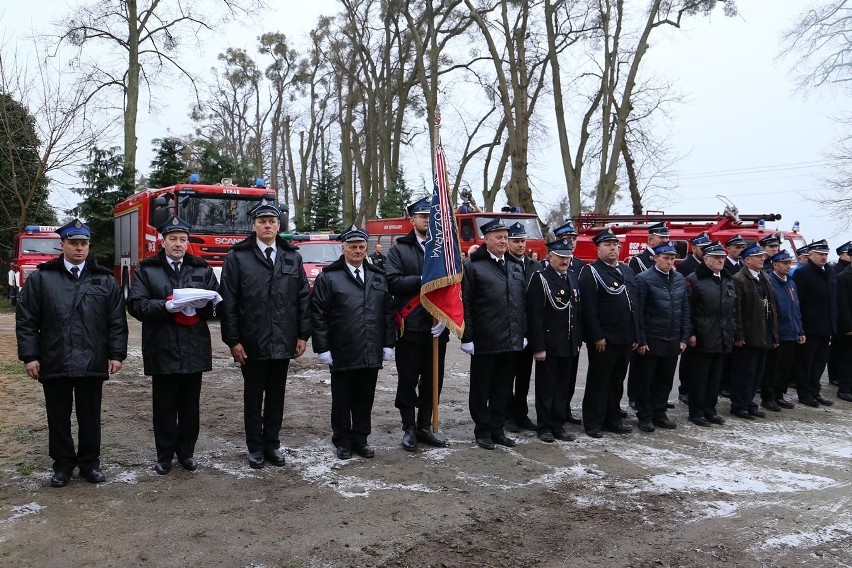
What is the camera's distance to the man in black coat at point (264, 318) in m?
5.62

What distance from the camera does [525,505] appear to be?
16.3 ft

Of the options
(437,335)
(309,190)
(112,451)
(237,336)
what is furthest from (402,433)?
(309,190)

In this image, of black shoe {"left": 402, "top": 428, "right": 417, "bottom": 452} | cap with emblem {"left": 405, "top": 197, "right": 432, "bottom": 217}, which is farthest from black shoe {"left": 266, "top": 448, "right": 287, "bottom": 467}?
cap with emblem {"left": 405, "top": 197, "right": 432, "bottom": 217}

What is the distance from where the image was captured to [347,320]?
5918 mm

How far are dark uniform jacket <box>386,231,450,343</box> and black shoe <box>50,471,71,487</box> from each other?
2.85m

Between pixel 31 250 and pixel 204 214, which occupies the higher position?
pixel 204 214

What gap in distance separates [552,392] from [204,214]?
1138 cm

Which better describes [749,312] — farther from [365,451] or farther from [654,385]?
[365,451]

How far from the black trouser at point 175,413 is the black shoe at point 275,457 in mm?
615

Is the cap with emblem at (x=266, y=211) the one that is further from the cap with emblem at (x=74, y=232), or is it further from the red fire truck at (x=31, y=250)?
the red fire truck at (x=31, y=250)

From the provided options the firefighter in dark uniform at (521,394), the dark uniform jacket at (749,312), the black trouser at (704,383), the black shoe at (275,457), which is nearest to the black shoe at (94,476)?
the black shoe at (275,457)

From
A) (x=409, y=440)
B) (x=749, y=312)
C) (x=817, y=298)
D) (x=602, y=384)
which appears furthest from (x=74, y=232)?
(x=817, y=298)

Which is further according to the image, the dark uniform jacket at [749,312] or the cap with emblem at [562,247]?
the dark uniform jacket at [749,312]

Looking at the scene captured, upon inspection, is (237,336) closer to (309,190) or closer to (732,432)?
(732,432)
